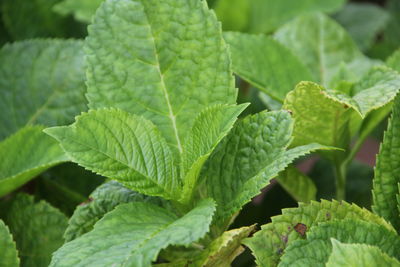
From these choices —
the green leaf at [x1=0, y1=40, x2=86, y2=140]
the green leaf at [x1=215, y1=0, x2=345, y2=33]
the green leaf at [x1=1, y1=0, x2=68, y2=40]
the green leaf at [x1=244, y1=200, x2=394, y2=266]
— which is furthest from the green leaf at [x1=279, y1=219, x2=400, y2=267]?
the green leaf at [x1=1, y1=0, x2=68, y2=40]

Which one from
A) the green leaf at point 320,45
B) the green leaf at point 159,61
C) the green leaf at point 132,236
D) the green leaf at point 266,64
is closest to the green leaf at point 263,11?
the green leaf at point 320,45

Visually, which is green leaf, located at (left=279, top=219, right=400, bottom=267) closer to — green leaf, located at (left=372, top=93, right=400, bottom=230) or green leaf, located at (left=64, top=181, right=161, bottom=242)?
green leaf, located at (left=372, top=93, right=400, bottom=230)

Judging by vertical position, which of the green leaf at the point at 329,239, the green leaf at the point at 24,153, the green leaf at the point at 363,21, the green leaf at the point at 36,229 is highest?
the green leaf at the point at 363,21

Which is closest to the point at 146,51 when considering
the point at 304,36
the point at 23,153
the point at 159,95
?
the point at 159,95

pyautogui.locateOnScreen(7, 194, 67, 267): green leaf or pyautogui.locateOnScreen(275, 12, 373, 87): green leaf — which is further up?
pyautogui.locateOnScreen(275, 12, 373, 87): green leaf

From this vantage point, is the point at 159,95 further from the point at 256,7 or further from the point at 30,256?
the point at 256,7

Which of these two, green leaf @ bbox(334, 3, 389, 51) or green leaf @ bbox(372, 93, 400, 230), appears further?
green leaf @ bbox(334, 3, 389, 51)

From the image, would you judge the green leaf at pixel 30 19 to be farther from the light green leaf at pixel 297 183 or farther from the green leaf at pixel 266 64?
the light green leaf at pixel 297 183
